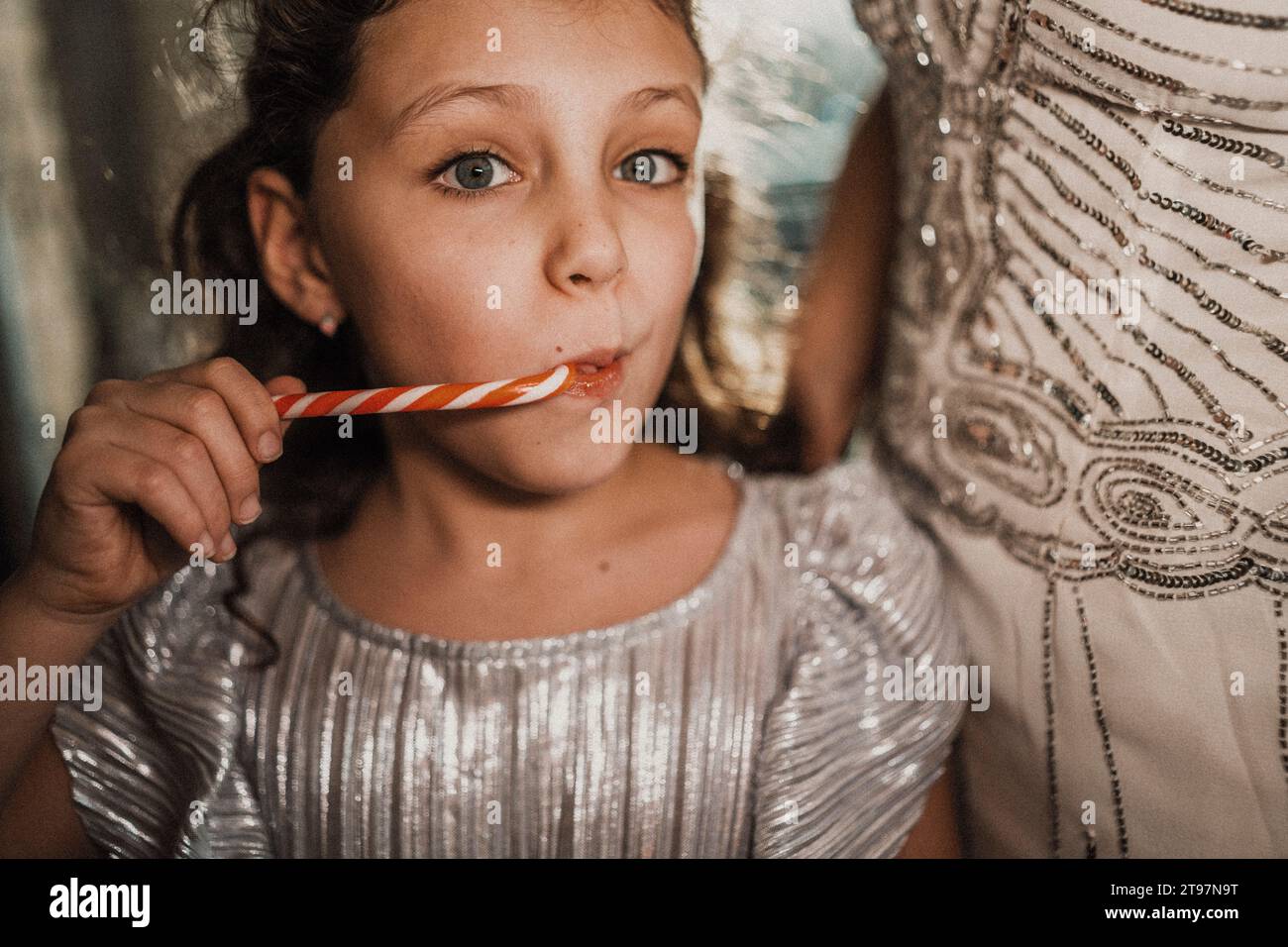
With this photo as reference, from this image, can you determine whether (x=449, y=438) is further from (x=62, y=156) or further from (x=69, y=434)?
(x=62, y=156)

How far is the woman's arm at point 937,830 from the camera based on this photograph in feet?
2.27

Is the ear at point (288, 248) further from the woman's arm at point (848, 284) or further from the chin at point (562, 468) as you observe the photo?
the woman's arm at point (848, 284)

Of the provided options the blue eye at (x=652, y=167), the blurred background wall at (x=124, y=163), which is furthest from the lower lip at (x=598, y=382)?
the blurred background wall at (x=124, y=163)

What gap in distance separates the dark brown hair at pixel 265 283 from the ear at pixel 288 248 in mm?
12

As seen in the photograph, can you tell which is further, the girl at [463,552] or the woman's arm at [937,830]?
the woman's arm at [937,830]

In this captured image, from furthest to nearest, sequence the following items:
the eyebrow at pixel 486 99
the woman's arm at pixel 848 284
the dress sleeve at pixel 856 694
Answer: the woman's arm at pixel 848 284 → the dress sleeve at pixel 856 694 → the eyebrow at pixel 486 99

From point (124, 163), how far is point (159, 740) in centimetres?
43

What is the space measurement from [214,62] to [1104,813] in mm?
753

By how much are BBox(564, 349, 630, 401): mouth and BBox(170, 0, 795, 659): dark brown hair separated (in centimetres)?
21

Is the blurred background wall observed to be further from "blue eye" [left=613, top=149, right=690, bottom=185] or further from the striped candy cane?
the striped candy cane

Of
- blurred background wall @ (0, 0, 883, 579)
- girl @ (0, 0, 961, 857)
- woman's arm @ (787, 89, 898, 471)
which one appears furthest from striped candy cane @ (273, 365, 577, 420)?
woman's arm @ (787, 89, 898, 471)

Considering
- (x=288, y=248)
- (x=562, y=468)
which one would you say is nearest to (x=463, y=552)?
(x=562, y=468)

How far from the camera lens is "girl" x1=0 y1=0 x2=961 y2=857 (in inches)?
22.4

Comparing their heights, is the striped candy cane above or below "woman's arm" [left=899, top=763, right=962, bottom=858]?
above
